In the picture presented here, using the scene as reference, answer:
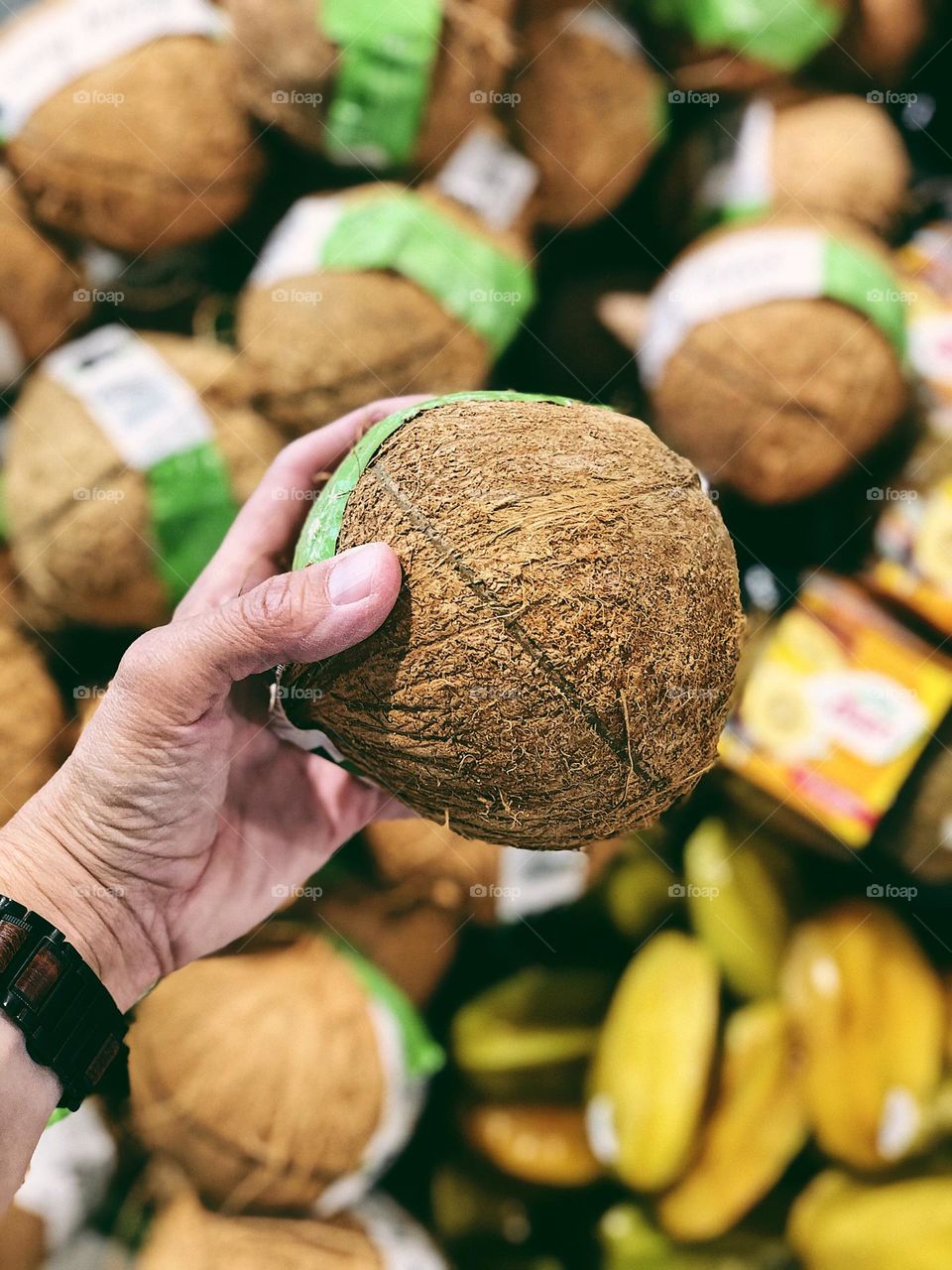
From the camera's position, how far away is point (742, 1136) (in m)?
1.11

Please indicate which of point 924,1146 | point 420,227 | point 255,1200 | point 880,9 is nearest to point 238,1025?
point 255,1200

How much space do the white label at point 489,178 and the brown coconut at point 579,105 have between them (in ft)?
0.16

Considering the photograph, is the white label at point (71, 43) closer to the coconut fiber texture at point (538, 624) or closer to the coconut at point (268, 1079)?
the coconut fiber texture at point (538, 624)

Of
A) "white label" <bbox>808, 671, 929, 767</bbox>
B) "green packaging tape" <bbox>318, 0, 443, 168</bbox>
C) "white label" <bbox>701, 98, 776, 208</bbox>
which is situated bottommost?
"white label" <bbox>808, 671, 929, 767</bbox>

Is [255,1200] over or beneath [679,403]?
beneath

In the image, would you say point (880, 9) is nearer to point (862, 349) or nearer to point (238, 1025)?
point (862, 349)

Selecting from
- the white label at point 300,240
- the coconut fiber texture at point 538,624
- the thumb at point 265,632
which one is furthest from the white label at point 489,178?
the thumb at point 265,632

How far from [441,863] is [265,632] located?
1.94ft

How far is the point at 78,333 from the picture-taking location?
4.03 feet

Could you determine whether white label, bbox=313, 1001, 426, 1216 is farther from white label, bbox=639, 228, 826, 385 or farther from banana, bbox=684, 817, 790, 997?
white label, bbox=639, 228, 826, 385

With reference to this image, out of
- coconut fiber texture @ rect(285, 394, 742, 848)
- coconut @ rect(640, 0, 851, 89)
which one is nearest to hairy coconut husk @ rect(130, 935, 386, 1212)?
coconut fiber texture @ rect(285, 394, 742, 848)

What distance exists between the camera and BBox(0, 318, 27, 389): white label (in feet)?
3.80

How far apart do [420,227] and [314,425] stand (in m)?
0.26

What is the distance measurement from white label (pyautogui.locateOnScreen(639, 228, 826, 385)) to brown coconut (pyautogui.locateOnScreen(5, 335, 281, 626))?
1.61ft
